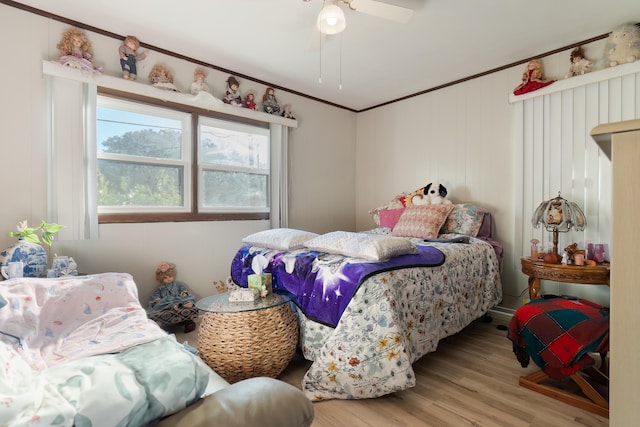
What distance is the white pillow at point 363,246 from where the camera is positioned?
1780 mm

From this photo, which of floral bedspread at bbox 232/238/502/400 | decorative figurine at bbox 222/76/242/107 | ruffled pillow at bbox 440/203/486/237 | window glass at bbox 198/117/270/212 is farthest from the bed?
decorative figurine at bbox 222/76/242/107

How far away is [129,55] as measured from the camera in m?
2.55

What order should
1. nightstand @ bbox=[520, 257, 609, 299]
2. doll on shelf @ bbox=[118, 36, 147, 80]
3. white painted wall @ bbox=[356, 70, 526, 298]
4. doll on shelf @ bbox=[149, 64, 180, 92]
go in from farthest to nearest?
white painted wall @ bbox=[356, 70, 526, 298] → doll on shelf @ bbox=[149, 64, 180, 92] → doll on shelf @ bbox=[118, 36, 147, 80] → nightstand @ bbox=[520, 257, 609, 299]

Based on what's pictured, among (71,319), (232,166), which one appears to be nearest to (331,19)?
(232,166)

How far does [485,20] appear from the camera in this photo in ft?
7.58

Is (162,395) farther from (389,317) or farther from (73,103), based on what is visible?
(73,103)

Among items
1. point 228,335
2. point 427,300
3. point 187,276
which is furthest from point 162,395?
point 187,276

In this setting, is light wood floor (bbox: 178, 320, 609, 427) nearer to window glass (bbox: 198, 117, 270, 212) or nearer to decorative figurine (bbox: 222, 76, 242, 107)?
window glass (bbox: 198, 117, 270, 212)

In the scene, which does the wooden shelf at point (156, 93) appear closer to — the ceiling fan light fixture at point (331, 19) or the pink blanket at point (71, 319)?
the ceiling fan light fixture at point (331, 19)

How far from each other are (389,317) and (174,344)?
39.9 inches

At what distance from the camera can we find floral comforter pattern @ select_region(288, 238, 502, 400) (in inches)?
61.1

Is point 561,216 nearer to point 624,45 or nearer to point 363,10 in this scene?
point 624,45

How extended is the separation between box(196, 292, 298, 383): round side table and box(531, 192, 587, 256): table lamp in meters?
2.15

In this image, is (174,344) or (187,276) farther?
(187,276)
